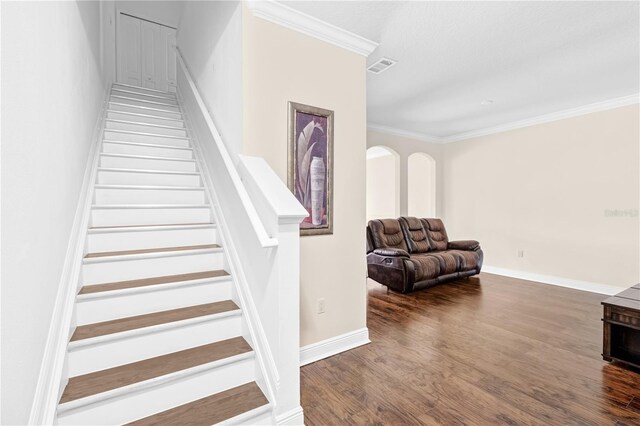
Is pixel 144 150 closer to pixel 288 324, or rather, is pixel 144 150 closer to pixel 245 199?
pixel 245 199

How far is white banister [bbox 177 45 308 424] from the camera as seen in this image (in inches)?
65.7

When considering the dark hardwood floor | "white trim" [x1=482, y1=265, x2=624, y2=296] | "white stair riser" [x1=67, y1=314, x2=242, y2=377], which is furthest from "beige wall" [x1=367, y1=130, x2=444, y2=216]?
"white stair riser" [x1=67, y1=314, x2=242, y2=377]

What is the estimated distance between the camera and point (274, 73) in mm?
2338

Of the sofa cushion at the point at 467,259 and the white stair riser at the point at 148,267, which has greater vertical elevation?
the white stair riser at the point at 148,267

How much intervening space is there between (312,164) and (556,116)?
445 centimetres

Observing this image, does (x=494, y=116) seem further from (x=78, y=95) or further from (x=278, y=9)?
(x=78, y=95)

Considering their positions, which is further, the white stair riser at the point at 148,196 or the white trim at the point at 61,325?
the white stair riser at the point at 148,196

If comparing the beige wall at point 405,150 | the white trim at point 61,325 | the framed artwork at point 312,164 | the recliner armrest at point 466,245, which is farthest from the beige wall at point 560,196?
the white trim at point 61,325

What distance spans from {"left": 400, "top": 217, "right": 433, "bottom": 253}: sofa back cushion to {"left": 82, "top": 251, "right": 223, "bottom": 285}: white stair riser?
143 inches

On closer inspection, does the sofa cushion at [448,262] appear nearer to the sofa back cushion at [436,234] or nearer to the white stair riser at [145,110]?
the sofa back cushion at [436,234]

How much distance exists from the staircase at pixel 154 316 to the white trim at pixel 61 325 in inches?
2.1

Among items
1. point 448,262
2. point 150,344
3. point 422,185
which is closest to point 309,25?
point 150,344

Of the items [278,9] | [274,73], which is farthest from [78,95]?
[278,9]

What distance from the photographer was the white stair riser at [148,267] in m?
1.96
